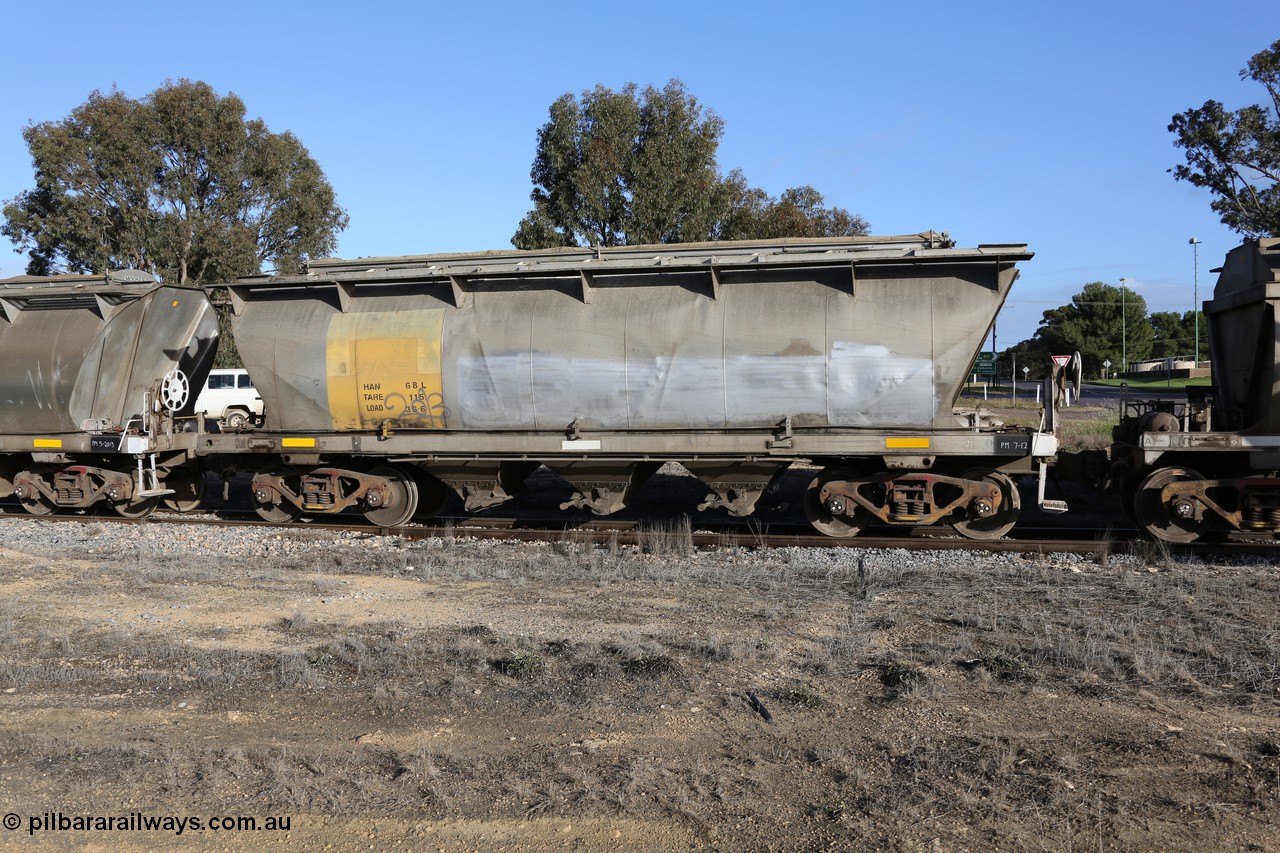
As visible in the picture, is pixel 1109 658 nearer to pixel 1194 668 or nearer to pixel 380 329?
pixel 1194 668

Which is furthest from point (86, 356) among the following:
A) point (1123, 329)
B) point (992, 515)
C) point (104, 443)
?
point (1123, 329)

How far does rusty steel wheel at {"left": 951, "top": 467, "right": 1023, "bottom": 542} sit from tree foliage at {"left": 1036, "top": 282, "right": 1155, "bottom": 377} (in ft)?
205

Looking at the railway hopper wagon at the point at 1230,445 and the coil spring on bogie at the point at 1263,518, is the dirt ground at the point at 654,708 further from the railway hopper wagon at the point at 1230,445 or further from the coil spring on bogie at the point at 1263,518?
the railway hopper wagon at the point at 1230,445

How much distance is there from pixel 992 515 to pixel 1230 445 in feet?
8.80

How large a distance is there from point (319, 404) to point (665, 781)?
9.06 m

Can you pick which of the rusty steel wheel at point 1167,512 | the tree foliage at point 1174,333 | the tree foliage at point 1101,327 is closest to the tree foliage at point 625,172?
the rusty steel wheel at point 1167,512

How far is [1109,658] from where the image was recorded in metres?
6.50

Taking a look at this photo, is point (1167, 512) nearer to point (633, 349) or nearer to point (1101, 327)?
point (633, 349)

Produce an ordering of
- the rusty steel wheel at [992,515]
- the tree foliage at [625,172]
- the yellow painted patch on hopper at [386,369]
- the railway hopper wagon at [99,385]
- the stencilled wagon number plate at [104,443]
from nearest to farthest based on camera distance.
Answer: the rusty steel wheel at [992,515]
the yellow painted patch on hopper at [386,369]
the stencilled wagon number plate at [104,443]
the railway hopper wagon at [99,385]
the tree foliage at [625,172]

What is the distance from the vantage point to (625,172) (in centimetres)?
2488

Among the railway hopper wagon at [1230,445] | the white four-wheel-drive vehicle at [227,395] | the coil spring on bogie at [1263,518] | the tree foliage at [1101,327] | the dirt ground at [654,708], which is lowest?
the dirt ground at [654,708]

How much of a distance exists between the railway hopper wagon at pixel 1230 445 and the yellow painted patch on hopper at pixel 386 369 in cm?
882

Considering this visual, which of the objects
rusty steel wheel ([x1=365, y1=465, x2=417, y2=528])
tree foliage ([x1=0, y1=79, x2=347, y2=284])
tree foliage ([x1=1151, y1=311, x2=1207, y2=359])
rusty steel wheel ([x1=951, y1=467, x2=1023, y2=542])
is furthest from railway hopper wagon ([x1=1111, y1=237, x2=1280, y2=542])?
tree foliage ([x1=1151, y1=311, x2=1207, y2=359])

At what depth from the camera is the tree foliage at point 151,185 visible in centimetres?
3119
